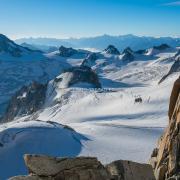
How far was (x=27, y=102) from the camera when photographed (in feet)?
443

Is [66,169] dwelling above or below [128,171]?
above

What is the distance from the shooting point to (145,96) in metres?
90.7

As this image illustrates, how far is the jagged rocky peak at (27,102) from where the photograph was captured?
12694cm

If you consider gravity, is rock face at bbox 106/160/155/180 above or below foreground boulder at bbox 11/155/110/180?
below

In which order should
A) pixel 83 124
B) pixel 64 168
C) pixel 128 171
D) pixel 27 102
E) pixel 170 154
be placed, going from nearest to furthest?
pixel 64 168, pixel 128 171, pixel 170 154, pixel 83 124, pixel 27 102

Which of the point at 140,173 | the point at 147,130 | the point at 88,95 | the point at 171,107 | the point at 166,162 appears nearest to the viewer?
the point at 140,173

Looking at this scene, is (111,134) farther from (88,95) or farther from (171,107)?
(88,95)

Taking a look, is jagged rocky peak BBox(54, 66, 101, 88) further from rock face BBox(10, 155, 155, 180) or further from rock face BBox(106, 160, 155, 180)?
rock face BBox(10, 155, 155, 180)

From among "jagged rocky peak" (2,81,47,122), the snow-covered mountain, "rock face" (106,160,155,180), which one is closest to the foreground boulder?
"rock face" (106,160,155,180)

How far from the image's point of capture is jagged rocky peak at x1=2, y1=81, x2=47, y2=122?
127m

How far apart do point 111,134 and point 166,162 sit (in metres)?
37.9

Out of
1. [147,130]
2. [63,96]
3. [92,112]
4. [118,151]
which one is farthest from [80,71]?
[118,151]

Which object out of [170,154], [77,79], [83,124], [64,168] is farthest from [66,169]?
[77,79]

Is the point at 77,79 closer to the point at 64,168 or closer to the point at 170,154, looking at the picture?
the point at 170,154
